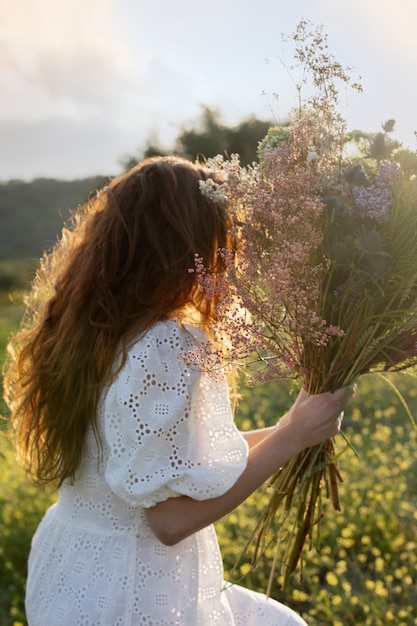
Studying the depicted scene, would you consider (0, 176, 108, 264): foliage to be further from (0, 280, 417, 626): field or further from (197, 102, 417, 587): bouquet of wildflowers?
(197, 102, 417, 587): bouquet of wildflowers

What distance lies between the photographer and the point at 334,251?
1.48m

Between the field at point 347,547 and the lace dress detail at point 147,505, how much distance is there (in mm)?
626

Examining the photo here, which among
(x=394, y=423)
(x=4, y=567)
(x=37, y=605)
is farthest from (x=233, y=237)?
(x=394, y=423)

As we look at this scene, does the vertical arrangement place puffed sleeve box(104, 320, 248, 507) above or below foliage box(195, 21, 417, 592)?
below

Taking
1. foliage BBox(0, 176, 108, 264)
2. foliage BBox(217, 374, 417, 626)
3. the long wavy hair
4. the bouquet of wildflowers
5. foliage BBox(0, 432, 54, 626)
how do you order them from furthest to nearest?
foliage BBox(0, 176, 108, 264) → foliage BBox(0, 432, 54, 626) → foliage BBox(217, 374, 417, 626) → the long wavy hair → the bouquet of wildflowers

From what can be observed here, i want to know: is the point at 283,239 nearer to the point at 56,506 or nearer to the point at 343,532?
the point at 56,506

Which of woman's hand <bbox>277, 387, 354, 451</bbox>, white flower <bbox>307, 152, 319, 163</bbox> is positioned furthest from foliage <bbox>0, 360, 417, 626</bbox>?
white flower <bbox>307, 152, 319, 163</bbox>

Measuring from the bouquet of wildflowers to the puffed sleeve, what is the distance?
0.17 metres

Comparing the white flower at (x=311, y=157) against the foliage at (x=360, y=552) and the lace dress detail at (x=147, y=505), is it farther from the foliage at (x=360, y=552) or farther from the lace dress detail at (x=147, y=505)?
the foliage at (x=360, y=552)

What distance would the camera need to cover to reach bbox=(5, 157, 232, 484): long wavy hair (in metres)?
1.74

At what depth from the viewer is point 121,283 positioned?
1785mm

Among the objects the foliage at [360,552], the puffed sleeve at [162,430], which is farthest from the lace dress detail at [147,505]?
the foliage at [360,552]

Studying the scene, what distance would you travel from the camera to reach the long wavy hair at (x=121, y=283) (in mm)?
1736

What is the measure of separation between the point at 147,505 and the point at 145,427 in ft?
0.60
